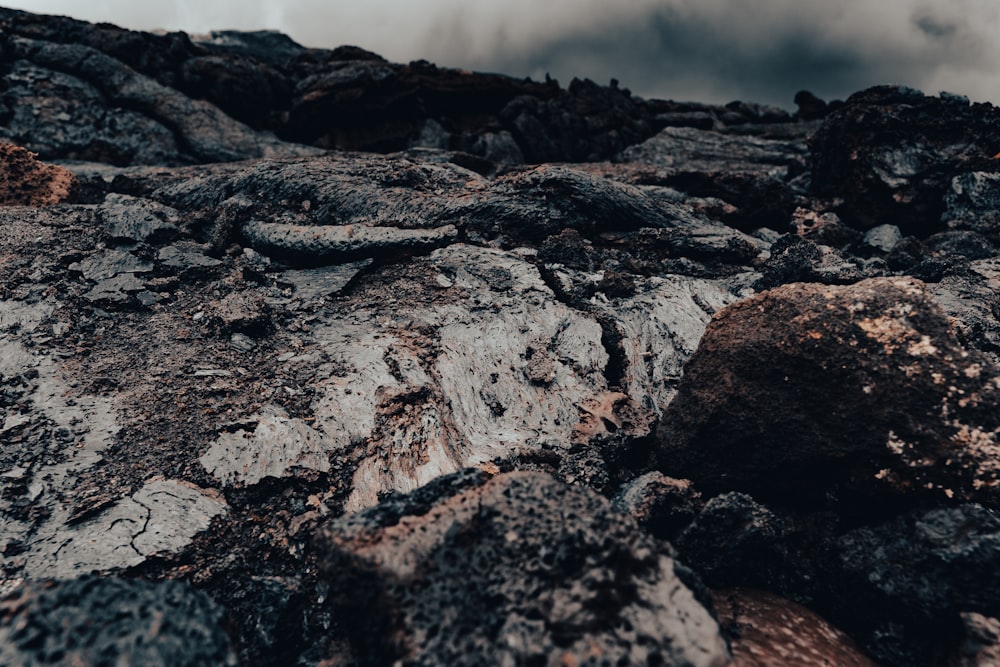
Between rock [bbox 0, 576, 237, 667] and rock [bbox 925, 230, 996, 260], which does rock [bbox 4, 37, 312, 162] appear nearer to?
rock [bbox 0, 576, 237, 667]

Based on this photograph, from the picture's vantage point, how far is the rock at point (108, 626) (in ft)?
6.46

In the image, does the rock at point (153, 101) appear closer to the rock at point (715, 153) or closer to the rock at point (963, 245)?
the rock at point (715, 153)

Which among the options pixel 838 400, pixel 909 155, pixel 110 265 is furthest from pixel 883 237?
pixel 110 265

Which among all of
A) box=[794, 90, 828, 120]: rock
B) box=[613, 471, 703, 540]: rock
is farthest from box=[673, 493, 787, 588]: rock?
box=[794, 90, 828, 120]: rock

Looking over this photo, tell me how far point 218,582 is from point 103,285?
4.29 metres

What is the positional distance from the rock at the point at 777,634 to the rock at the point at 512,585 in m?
0.88

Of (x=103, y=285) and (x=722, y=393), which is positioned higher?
A: (x=722, y=393)

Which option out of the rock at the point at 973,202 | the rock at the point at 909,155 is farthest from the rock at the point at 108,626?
the rock at the point at 973,202

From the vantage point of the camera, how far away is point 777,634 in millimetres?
3146

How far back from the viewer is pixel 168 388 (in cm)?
469

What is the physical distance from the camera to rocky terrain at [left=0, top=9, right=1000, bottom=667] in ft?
8.00

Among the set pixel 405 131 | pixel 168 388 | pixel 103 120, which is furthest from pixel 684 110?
pixel 168 388

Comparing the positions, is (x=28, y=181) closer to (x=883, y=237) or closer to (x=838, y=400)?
(x=838, y=400)

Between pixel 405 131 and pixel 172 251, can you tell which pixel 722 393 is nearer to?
pixel 172 251
